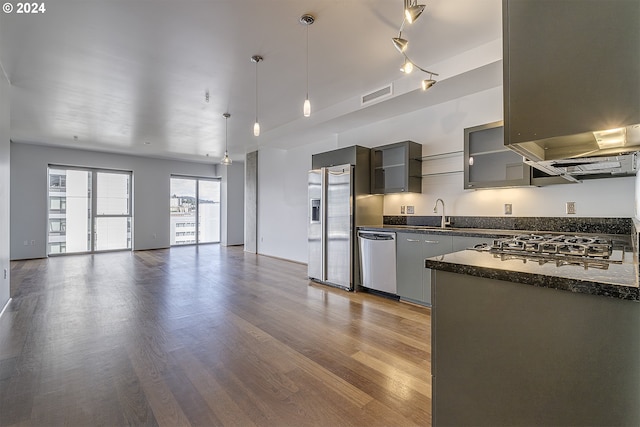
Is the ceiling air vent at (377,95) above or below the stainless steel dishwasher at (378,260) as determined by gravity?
above

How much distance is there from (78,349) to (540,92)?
3.56 metres

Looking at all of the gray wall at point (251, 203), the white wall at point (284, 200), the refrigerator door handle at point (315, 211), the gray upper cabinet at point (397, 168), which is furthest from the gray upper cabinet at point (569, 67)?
the gray wall at point (251, 203)

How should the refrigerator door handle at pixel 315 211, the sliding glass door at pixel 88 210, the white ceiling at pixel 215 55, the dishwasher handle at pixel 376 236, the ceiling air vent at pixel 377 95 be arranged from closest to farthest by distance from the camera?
the white ceiling at pixel 215 55 → the ceiling air vent at pixel 377 95 → the dishwasher handle at pixel 376 236 → the refrigerator door handle at pixel 315 211 → the sliding glass door at pixel 88 210

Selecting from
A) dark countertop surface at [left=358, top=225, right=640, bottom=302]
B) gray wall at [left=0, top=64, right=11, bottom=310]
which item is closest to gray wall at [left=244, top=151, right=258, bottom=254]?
gray wall at [left=0, top=64, right=11, bottom=310]

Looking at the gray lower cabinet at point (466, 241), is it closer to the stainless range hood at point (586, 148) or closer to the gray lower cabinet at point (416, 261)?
the gray lower cabinet at point (416, 261)

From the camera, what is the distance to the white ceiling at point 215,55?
251 centimetres

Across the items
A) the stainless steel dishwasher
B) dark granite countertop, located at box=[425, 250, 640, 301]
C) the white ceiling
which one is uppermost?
the white ceiling

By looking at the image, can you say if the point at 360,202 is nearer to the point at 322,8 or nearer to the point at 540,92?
the point at 322,8

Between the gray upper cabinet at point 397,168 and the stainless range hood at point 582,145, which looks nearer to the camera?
the stainless range hood at point 582,145

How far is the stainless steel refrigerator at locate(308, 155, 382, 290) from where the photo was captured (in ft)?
14.4

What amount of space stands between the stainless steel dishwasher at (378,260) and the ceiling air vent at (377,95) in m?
1.77

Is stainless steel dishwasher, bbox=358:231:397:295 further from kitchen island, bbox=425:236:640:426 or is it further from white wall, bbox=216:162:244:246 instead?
white wall, bbox=216:162:244:246

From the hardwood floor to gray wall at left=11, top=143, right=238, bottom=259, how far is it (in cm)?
372

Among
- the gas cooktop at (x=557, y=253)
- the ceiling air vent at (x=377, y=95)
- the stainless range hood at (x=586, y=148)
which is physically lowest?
the gas cooktop at (x=557, y=253)
